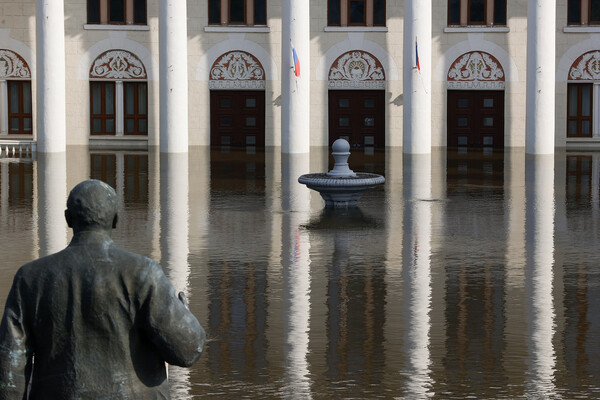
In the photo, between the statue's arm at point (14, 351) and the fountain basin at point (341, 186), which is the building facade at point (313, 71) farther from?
the statue's arm at point (14, 351)

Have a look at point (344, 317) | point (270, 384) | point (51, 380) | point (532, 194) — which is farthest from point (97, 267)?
point (532, 194)

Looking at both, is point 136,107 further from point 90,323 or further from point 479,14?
point 90,323

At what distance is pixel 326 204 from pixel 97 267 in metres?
16.8

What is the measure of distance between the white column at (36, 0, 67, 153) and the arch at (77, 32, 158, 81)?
4.45 metres

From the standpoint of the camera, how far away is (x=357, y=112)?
140ft

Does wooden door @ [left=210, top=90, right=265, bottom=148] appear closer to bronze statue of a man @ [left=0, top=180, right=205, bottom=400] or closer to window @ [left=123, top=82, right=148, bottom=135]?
window @ [left=123, top=82, right=148, bottom=135]

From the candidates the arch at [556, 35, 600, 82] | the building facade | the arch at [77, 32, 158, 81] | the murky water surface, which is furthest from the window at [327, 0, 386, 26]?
the murky water surface

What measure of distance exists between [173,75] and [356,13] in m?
8.56

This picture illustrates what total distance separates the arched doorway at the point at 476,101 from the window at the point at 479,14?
1.20 m

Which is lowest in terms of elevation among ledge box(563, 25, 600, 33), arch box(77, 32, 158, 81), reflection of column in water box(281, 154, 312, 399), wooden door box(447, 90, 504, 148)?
reflection of column in water box(281, 154, 312, 399)

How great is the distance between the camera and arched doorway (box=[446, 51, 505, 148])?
42344mm

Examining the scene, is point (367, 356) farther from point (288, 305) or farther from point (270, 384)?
point (288, 305)

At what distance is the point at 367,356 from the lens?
1006 cm

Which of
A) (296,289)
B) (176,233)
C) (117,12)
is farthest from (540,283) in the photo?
(117,12)
